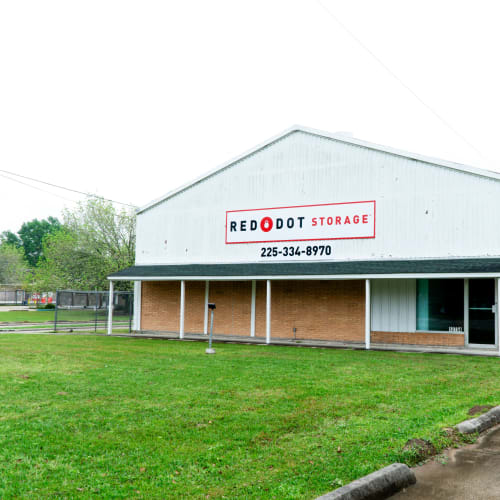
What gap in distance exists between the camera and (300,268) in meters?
21.4

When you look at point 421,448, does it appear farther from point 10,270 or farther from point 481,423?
point 10,270

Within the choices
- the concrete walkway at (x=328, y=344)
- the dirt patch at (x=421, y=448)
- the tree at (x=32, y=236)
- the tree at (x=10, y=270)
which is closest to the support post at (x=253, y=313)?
the concrete walkway at (x=328, y=344)

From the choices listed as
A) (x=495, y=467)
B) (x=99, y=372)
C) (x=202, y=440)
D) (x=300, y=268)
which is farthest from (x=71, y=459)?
(x=300, y=268)

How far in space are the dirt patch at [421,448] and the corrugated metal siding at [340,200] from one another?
45.2 feet

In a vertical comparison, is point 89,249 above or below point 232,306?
above

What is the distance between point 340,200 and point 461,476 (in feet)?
55.0

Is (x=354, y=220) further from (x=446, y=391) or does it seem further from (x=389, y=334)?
(x=446, y=391)

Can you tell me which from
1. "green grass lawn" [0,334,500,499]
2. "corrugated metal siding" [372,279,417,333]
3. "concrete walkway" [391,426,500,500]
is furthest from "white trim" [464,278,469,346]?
"concrete walkway" [391,426,500,500]

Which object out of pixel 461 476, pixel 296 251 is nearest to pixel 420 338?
pixel 296 251

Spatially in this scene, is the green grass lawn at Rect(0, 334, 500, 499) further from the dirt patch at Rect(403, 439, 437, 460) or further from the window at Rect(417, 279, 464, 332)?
the window at Rect(417, 279, 464, 332)

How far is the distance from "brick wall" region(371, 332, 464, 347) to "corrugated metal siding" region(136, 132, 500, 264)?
9.26ft

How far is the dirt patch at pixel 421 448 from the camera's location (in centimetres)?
609

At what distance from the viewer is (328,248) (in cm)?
2194

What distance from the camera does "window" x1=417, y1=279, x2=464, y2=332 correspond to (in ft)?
62.9
